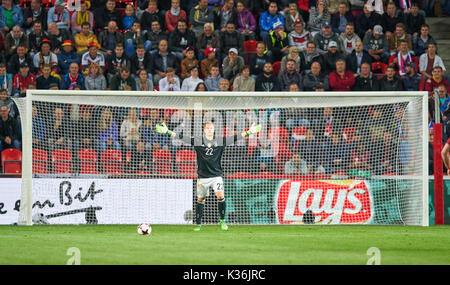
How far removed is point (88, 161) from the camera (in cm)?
1625

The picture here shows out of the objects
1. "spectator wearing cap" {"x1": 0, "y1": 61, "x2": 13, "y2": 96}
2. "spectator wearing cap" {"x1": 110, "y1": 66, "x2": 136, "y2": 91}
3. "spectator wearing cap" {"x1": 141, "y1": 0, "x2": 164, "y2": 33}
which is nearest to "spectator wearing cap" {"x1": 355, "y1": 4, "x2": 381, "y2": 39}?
"spectator wearing cap" {"x1": 141, "y1": 0, "x2": 164, "y2": 33}

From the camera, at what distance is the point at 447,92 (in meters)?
19.9

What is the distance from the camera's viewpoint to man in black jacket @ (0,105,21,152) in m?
17.7

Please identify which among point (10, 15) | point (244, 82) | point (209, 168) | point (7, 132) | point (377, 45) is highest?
point (10, 15)

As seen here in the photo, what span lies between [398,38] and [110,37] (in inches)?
322

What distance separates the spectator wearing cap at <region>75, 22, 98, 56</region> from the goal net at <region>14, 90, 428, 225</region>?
500 centimetres

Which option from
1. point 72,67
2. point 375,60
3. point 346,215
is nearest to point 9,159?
point 72,67

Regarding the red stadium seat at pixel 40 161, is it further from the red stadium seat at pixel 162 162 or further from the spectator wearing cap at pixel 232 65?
the spectator wearing cap at pixel 232 65

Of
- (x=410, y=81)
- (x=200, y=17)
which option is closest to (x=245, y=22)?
(x=200, y=17)

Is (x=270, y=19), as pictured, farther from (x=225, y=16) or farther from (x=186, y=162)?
(x=186, y=162)

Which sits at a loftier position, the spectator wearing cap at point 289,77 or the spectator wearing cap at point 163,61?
the spectator wearing cap at point 163,61

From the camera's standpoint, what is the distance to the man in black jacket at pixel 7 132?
17.7 m

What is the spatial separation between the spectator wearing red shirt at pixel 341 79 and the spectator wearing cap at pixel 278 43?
179cm

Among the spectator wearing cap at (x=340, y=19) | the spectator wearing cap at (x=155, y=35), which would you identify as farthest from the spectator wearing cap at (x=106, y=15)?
the spectator wearing cap at (x=340, y=19)
